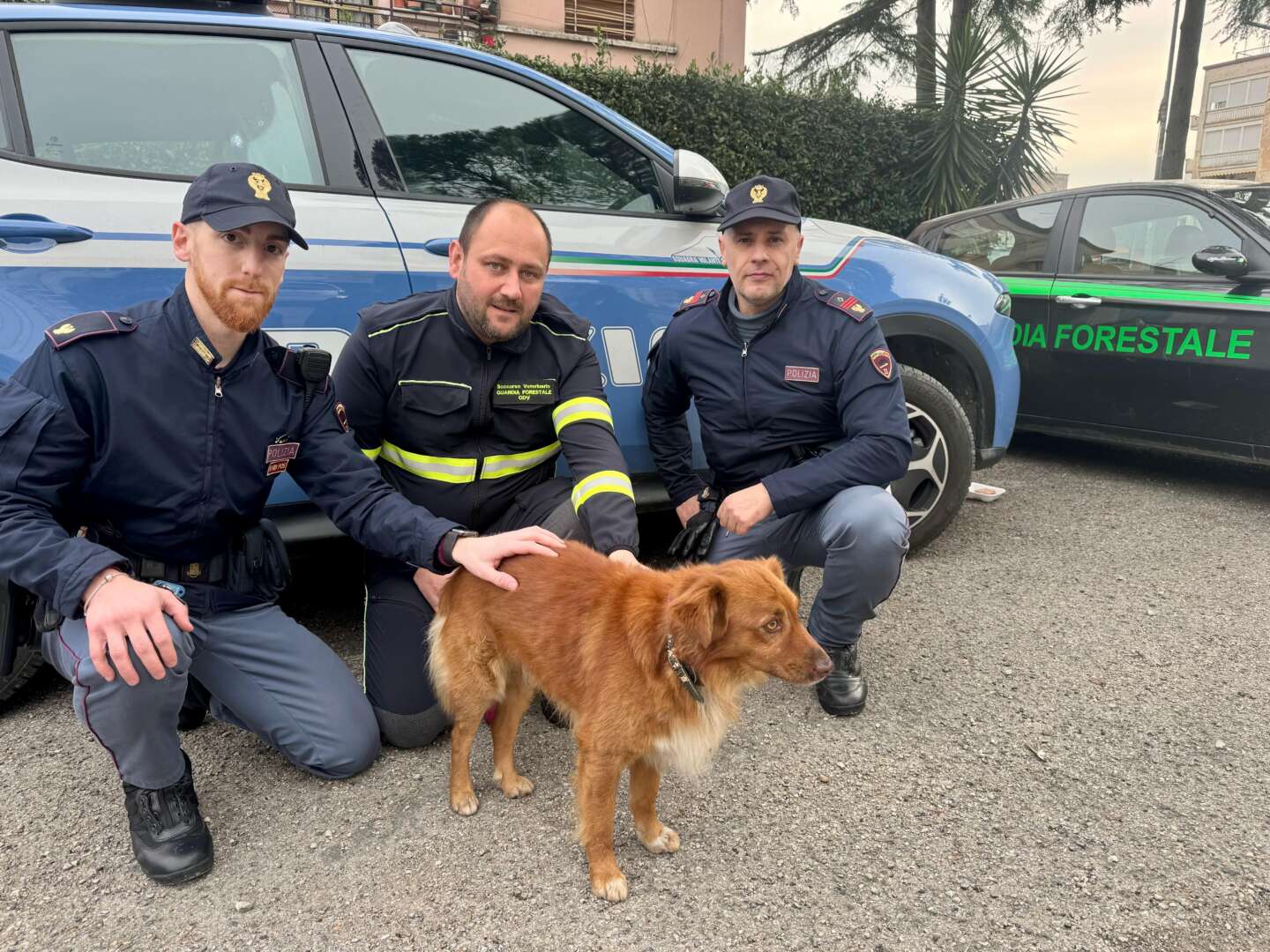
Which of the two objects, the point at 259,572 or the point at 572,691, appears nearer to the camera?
the point at 572,691

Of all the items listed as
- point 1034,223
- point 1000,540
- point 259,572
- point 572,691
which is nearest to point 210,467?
point 259,572

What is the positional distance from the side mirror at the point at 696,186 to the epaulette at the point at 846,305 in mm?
594

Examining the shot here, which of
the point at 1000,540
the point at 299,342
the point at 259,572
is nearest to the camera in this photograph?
the point at 259,572

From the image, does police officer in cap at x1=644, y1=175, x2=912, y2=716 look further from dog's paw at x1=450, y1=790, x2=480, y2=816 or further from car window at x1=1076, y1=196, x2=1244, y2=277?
car window at x1=1076, y1=196, x2=1244, y2=277

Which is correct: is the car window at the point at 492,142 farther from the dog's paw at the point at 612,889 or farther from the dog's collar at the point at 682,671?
the dog's paw at the point at 612,889

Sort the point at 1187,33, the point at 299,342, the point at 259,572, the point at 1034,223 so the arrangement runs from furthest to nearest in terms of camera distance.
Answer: the point at 1187,33, the point at 1034,223, the point at 299,342, the point at 259,572

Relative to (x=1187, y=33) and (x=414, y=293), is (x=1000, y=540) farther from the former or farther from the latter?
(x=1187, y=33)

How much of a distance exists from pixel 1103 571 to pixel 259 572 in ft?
12.6

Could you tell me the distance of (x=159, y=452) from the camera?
7.45 feet

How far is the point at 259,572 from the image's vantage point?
256 cm

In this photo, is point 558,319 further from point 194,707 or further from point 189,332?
point 194,707

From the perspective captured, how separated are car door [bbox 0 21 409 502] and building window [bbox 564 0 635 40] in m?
12.8

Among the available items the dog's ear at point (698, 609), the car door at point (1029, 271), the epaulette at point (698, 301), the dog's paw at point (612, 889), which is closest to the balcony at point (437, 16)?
the car door at point (1029, 271)

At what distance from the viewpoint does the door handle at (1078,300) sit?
5.39 metres
